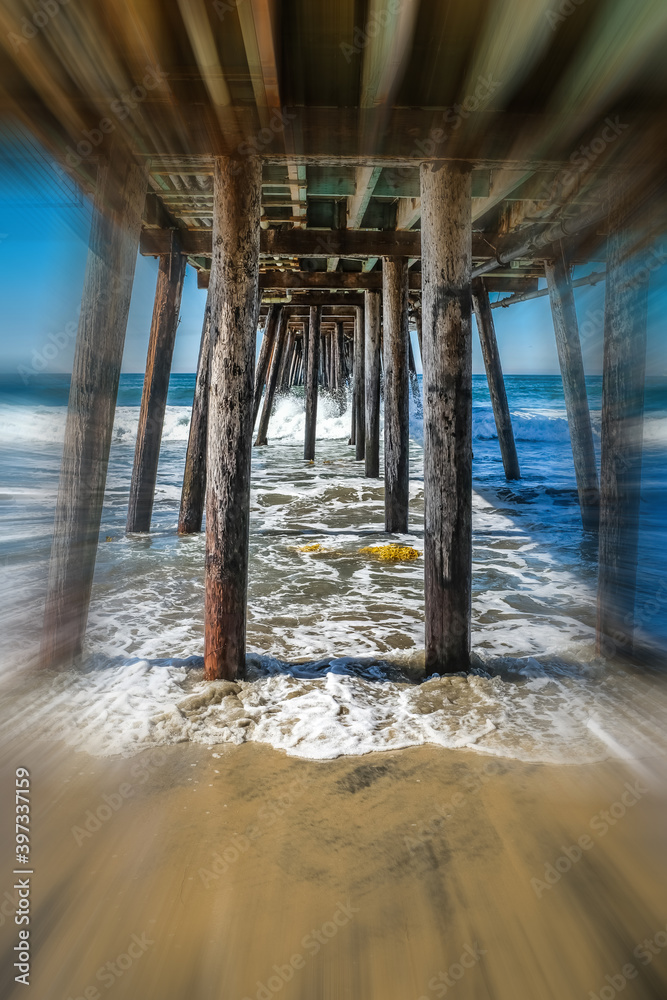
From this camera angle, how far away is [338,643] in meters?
3.71

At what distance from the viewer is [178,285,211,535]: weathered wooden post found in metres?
6.14

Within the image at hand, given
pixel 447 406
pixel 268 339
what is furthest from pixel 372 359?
pixel 447 406

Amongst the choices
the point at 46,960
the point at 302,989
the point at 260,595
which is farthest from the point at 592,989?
the point at 260,595

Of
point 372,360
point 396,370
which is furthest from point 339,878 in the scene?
point 372,360

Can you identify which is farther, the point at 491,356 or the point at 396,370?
the point at 491,356

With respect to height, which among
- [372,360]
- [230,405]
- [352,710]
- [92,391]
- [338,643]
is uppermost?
[372,360]

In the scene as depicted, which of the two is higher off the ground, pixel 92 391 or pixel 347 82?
pixel 347 82

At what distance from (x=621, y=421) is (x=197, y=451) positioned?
14.8 ft

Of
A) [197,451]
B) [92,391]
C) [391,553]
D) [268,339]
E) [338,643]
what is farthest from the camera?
[268,339]

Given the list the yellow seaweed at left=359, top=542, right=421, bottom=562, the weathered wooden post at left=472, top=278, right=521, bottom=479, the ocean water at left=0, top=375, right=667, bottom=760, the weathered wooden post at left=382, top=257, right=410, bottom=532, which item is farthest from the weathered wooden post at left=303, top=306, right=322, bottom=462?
the yellow seaweed at left=359, top=542, right=421, bottom=562

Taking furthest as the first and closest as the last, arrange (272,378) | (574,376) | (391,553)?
(272,378)
(574,376)
(391,553)

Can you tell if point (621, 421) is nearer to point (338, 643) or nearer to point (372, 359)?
point (338, 643)

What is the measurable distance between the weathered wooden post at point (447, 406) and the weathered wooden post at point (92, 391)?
167cm

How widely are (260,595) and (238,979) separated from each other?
11.0 feet
